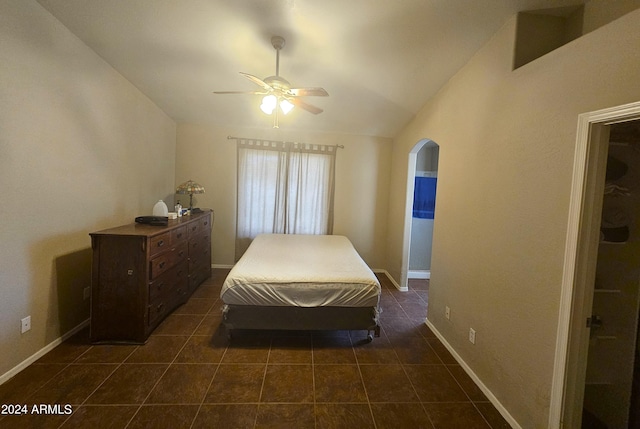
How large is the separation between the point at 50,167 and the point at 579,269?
12.0ft

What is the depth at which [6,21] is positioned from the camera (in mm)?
1681

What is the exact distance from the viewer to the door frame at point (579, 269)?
1.30 m

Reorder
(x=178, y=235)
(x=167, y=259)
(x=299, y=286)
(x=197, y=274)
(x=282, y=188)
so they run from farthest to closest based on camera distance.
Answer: (x=282, y=188) < (x=197, y=274) < (x=178, y=235) < (x=167, y=259) < (x=299, y=286)

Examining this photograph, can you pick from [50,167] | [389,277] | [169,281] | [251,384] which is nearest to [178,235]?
[169,281]

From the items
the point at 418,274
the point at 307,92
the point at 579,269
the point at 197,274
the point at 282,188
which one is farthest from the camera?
the point at 418,274

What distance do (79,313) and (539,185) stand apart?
392cm

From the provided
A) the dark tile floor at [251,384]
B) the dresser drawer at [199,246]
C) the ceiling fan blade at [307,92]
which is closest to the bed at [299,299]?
the dark tile floor at [251,384]

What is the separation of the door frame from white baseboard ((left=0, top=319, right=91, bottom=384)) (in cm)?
353

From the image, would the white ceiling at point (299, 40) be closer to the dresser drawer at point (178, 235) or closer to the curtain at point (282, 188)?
the curtain at point (282, 188)

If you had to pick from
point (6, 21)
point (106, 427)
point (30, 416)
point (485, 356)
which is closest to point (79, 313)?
point (30, 416)

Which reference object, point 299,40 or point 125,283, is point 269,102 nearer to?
point 299,40

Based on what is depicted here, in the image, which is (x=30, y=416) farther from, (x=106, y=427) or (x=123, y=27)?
(x=123, y=27)

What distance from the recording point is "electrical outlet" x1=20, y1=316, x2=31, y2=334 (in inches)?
75.4

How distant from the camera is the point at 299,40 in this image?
2266mm
